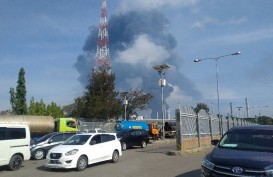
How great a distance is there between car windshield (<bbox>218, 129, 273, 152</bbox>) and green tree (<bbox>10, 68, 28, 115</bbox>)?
4759cm

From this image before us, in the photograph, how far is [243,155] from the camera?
7.82 meters

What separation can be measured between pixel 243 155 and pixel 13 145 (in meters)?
11.8

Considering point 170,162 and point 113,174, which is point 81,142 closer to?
point 113,174

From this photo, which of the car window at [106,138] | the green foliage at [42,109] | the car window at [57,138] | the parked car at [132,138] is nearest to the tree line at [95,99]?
the green foliage at [42,109]

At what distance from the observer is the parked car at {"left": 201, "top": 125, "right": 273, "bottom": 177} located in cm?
728

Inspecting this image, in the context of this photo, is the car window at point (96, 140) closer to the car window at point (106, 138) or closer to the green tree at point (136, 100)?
the car window at point (106, 138)

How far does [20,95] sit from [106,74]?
14.0m

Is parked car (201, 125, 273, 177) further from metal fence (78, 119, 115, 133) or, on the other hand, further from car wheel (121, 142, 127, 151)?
metal fence (78, 119, 115, 133)

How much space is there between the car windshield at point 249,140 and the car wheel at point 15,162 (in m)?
10.8

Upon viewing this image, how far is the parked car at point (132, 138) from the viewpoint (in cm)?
2978

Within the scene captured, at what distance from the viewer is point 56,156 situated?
15.8 m

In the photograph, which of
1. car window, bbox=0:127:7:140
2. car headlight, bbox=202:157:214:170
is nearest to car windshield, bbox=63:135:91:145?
car window, bbox=0:127:7:140

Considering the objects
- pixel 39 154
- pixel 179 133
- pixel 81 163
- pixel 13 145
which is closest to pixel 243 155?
pixel 81 163

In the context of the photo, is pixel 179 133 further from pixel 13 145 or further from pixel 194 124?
pixel 13 145
